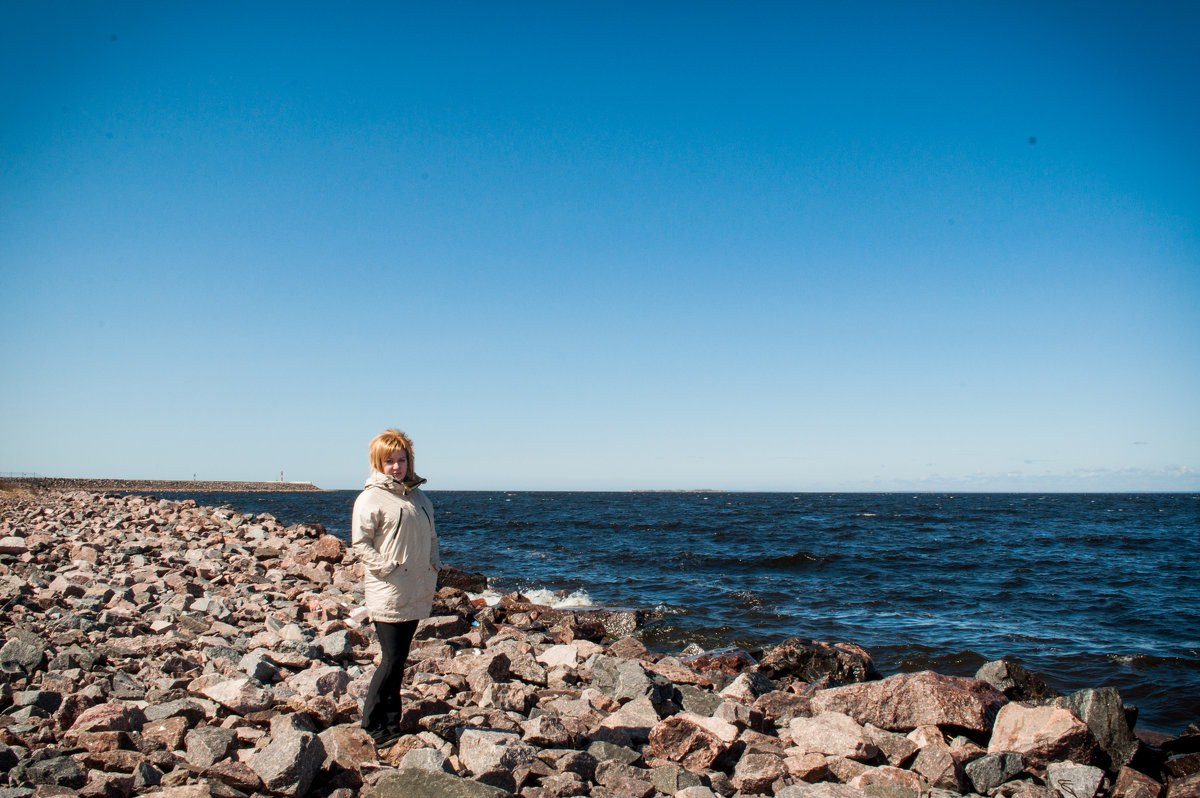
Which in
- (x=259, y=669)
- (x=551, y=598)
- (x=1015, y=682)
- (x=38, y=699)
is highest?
(x=38, y=699)

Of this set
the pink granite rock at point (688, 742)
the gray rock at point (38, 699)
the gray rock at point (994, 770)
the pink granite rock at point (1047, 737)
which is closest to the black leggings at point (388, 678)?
the pink granite rock at point (688, 742)

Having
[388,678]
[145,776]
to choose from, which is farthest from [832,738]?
[145,776]

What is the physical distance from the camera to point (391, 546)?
4793 mm

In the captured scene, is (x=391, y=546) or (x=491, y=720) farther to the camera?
(x=491, y=720)

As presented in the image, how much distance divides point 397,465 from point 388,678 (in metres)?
1.56

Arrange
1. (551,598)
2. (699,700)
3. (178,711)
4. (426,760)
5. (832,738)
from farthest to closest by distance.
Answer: (551,598) < (699,700) < (832,738) < (178,711) < (426,760)

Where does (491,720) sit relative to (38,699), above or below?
below

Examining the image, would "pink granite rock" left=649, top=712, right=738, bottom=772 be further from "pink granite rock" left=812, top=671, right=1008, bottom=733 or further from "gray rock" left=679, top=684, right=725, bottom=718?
"pink granite rock" left=812, top=671, right=1008, bottom=733

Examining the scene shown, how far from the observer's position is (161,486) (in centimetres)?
12069

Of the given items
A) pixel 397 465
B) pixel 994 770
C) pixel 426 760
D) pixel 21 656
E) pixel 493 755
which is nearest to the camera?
pixel 426 760

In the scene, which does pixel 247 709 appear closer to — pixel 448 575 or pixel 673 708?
pixel 673 708

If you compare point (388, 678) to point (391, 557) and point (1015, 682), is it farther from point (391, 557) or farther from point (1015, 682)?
point (1015, 682)

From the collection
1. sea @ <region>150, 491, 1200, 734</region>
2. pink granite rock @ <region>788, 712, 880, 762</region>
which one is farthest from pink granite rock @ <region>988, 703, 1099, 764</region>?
sea @ <region>150, 491, 1200, 734</region>

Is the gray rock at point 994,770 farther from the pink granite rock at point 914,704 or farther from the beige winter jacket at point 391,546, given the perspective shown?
the beige winter jacket at point 391,546
